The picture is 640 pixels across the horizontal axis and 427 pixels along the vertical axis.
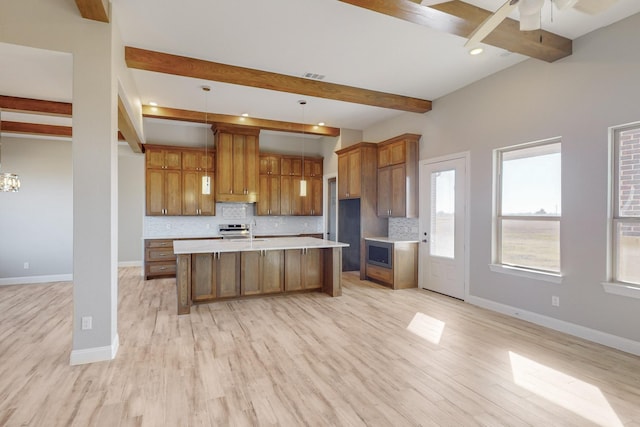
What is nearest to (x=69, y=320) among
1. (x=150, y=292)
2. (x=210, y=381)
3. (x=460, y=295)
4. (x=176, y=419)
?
(x=150, y=292)

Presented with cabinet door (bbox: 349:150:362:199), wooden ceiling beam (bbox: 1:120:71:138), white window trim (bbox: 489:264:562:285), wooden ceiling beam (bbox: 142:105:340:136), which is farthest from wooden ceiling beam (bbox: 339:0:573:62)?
wooden ceiling beam (bbox: 1:120:71:138)

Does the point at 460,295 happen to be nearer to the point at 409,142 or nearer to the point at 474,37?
the point at 409,142

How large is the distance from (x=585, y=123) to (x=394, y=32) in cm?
223

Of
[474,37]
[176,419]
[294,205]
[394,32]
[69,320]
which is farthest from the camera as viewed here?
[294,205]

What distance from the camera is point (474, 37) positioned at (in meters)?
2.29

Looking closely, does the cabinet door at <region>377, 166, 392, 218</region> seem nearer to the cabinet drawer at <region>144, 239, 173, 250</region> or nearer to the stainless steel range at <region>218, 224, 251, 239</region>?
the stainless steel range at <region>218, 224, 251, 239</region>

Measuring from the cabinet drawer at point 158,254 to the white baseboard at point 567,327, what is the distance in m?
5.58

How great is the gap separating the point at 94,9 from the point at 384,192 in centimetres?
485

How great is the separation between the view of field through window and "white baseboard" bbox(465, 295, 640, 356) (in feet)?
1.89

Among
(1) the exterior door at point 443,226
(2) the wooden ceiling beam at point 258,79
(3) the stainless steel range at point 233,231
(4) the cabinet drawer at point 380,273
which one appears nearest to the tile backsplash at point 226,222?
(3) the stainless steel range at point 233,231

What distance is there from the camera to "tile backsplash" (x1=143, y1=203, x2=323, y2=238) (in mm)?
6758

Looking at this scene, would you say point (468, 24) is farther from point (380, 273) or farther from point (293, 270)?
point (380, 273)

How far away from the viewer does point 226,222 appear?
24.1ft

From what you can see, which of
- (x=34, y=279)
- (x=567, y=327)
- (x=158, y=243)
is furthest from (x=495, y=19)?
(x=34, y=279)
